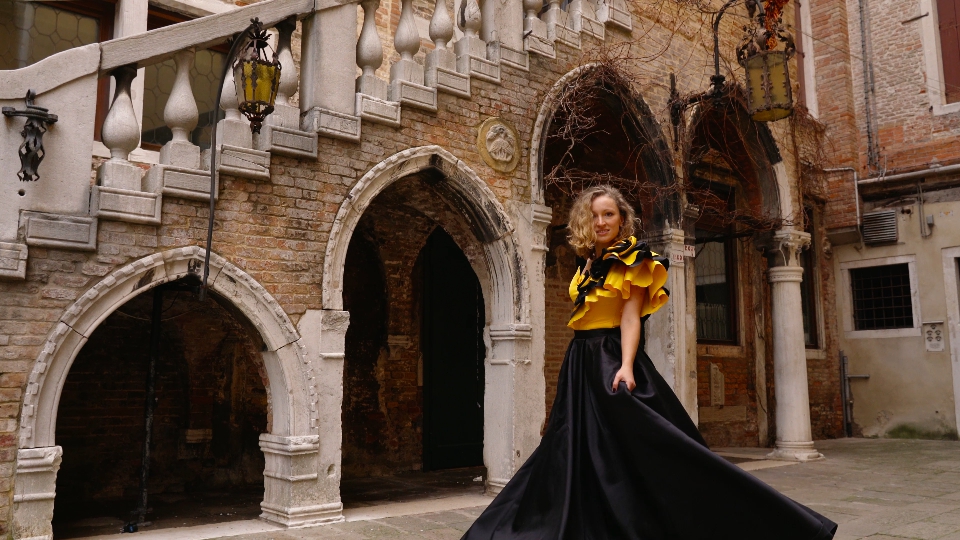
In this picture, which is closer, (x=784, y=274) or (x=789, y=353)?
(x=789, y=353)

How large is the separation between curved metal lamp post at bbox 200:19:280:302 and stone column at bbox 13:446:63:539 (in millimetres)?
1274

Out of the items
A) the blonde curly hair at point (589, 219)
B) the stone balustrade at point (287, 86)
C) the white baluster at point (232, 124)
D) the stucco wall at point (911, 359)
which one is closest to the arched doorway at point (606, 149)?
the stone balustrade at point (287, 86)

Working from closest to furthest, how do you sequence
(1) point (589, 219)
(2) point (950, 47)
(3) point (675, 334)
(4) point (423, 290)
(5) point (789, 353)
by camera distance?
(1) point (589, 219) → (3) point (675, 334) → (4) point (423, 290) → (5) point (789, 353) → (2) point (950, 47)

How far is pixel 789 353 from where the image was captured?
31.0ft

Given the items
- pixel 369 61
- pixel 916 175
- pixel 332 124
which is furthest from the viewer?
pixel 916 175

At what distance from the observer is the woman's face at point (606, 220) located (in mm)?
3721

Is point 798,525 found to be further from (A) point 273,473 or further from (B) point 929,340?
(B) point 929,340

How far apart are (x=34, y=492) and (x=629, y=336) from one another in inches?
133

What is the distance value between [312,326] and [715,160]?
7203 millimetres

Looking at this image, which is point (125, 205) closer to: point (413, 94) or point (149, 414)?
point (149, 414)

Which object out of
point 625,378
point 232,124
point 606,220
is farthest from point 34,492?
point 606,220

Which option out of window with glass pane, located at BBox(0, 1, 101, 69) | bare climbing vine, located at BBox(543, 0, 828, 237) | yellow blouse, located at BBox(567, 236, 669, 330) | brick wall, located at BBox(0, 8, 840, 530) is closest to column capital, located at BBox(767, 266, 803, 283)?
bare climbing vine, located at BBox(543, 0, 828, 237)

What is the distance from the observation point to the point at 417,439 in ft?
29.0

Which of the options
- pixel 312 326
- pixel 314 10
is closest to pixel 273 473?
pixel 312 326
